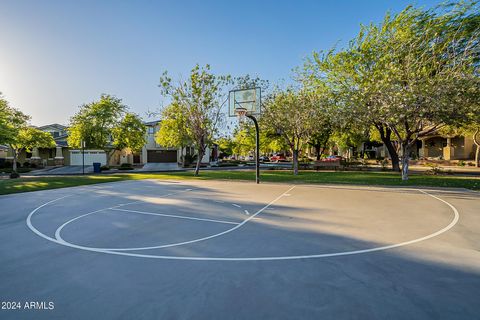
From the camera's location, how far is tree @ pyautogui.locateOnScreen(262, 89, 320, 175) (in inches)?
832

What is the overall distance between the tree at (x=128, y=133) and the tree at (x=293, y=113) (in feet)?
67.0

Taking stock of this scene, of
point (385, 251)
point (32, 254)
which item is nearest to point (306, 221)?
point (385, 251)

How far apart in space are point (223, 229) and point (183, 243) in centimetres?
137

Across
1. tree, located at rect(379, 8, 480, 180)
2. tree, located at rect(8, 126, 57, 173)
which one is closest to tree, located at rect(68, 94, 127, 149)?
tree, located at rect(8, 126, 57, 173)

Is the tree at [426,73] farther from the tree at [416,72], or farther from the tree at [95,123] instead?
the tree at [95,123]

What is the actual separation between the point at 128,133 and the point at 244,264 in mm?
33765

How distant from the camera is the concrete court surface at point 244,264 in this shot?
315cm

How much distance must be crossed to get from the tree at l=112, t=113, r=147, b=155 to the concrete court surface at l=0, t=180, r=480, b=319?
26.2 m

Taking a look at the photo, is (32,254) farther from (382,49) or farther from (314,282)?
(382,49)

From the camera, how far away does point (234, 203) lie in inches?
402

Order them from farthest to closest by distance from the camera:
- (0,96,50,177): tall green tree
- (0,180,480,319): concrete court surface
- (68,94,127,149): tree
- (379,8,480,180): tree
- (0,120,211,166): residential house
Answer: (0,120,211,166): residential house < (68,94,127,149): tree < (0,96,50,177): tall green tree < (379,8,480,180): tree < (0,180,480,319): concrete court surface

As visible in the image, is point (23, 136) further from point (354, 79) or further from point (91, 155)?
point (354, 79)

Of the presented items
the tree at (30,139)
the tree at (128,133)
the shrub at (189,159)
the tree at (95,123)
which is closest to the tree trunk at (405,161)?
the shrub at (189,159)

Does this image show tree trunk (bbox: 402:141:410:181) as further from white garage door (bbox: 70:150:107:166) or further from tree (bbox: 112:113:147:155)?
white garage door (bbox: 70:150:107:166)
